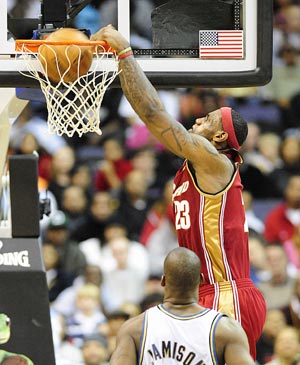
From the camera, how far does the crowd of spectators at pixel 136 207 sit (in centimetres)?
942

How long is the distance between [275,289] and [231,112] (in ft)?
13.0

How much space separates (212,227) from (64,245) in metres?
4.12

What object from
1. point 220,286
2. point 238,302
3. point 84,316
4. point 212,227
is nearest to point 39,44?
point 212,227

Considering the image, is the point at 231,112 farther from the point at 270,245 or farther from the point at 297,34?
the point at 297,34

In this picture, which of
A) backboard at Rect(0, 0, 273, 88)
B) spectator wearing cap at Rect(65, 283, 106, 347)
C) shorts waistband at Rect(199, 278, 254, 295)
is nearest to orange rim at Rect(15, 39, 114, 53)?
backboard at Rect(0, 0, 273, 88)

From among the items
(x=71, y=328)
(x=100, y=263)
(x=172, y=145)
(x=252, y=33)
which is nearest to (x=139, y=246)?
(x=100, y=263)

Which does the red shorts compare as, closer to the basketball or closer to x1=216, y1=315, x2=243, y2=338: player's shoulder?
x1=216, y1=315, x2=243, y2=338: player's shoulder

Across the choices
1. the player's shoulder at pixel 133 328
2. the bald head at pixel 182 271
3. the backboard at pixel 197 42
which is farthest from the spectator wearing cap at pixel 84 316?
the bald head at pixel 182 271

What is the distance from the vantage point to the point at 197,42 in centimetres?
662

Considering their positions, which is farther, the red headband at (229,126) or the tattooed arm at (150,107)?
the red headband at (229,126)

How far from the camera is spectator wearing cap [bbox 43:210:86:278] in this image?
968 centimetres

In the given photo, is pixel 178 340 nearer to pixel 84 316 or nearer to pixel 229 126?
pixel 229 126

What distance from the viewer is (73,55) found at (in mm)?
5910

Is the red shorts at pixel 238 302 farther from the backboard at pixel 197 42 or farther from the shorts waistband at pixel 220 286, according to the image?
the backboard at pixel 197 42
